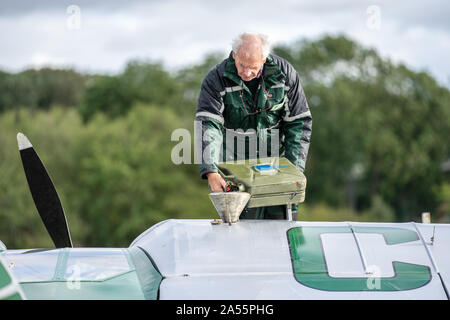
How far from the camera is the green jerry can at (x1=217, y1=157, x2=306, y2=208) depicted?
13.7 ft

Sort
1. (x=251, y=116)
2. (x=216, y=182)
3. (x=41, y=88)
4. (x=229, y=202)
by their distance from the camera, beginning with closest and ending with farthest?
(x=229, y=202), (x=216, y=182), (x=251, y=116), (x=41, y=88)

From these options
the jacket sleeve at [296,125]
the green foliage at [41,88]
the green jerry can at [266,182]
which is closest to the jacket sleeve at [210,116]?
the green jerry can at [266,182]

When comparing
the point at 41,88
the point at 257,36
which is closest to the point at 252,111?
the point at 257,36

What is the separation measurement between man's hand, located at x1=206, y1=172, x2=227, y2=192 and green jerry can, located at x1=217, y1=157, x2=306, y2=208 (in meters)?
0.09

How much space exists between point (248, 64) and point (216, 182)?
3.23ft

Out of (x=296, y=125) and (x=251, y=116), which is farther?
(x=296, y=125)

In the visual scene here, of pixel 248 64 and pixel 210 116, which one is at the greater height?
pixel 248 64

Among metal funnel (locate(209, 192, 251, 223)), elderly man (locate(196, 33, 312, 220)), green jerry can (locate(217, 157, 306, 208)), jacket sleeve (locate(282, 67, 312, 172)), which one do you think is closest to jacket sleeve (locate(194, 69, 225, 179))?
elderly man (locate(196, 33, 312, 220))

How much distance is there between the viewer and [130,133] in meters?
54.7

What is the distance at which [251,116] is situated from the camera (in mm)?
5039

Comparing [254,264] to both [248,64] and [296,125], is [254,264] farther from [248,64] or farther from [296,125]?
[296,125]

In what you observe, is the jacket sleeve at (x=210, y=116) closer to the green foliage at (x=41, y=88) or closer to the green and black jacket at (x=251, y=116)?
the green and black jacket at (x=251, y=116)

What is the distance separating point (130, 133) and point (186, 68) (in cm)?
1351

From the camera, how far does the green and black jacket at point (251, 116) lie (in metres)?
4.86
